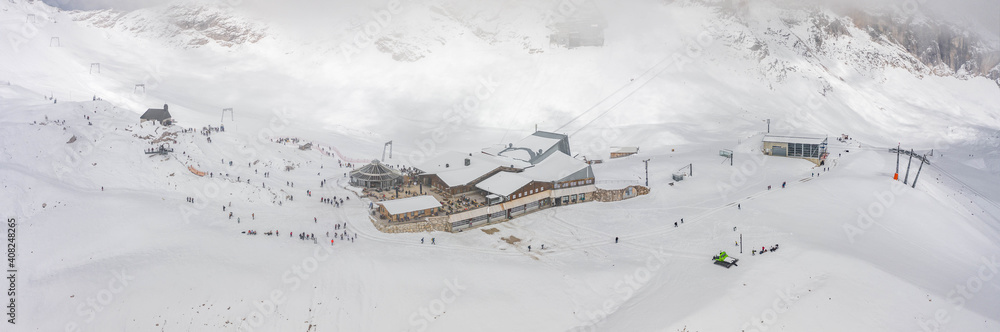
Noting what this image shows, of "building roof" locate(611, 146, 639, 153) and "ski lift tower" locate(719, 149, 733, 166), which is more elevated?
"building roof" locate(611, 146, 639, 153)

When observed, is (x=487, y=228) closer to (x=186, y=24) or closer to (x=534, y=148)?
(x=534, y=148)

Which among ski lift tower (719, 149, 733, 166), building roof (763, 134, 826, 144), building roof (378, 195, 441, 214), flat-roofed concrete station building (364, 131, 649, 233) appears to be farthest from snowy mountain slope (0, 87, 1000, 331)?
ski lift tower (719, 149, 733, 166)

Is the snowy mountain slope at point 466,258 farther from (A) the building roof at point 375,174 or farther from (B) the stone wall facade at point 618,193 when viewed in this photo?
(A) the building roof at point 375,174

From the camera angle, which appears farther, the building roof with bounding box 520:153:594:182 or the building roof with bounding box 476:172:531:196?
the building roof with bounding box 520:153:594:182

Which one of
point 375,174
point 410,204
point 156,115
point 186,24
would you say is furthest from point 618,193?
point 186,24

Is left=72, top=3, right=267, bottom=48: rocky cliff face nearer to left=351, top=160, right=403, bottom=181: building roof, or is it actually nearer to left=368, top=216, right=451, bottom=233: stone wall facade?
left=351, top=160, right=403, bottom=181: building roof

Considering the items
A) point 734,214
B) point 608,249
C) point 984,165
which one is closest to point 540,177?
point 608,249
